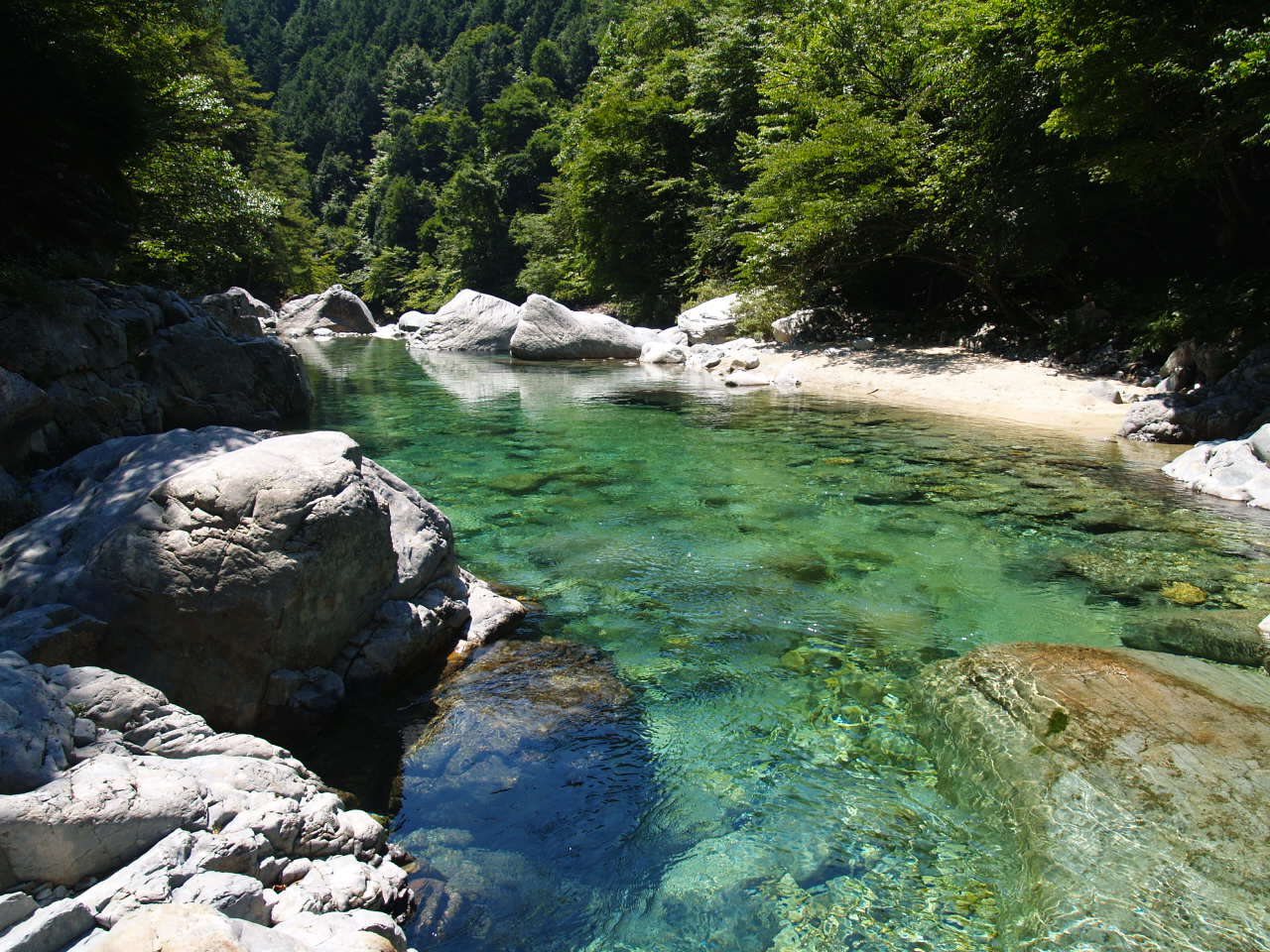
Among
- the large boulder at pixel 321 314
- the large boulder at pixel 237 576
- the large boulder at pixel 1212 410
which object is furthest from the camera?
the large boulder at pixel 321 314

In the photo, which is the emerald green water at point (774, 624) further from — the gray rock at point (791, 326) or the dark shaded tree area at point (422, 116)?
the dark shaded tree area at point (422, 116)

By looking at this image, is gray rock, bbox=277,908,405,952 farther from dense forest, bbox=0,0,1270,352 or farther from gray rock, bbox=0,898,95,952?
dense forest, bbox=0,0,1270,352

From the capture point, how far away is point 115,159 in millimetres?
11125

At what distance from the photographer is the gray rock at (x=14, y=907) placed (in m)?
2.05

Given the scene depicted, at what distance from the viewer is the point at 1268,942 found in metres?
2.62

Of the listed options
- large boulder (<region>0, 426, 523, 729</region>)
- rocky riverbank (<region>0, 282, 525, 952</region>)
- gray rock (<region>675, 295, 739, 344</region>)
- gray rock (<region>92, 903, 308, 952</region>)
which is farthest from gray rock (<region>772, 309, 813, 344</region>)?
gray rock (<region>92, 903, 308, 952</region>)

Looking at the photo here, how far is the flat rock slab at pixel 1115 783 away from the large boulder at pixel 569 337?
2138cm

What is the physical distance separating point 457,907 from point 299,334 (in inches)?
1635

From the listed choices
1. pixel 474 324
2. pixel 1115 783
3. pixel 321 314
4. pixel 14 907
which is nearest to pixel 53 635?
pixel 14 907

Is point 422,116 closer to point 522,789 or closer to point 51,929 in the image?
point 522,789

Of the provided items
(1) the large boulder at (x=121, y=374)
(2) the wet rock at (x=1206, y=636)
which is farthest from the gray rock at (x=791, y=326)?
(2) the wet rock at (x=1206, y=636)

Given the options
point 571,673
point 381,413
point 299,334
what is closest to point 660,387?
point 381,413

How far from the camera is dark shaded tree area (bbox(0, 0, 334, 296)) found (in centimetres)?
896

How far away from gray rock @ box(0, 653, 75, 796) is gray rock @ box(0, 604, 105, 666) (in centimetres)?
47
